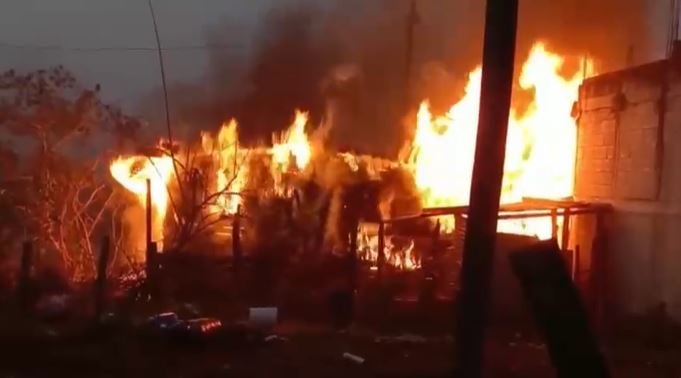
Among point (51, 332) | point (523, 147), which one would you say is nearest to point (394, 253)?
point (523, 147)

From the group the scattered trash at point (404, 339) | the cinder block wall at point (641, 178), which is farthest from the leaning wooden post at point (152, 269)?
the cinder block wall at point (641, 178)

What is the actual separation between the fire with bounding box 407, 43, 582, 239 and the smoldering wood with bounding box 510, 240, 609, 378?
12.5 m

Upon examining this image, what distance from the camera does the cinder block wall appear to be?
43.3ft

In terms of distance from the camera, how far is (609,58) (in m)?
20.0

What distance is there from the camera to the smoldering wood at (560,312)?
12.3 feet

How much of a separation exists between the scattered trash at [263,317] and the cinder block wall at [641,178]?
5582mm

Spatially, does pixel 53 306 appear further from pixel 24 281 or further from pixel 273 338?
pixel 273 338

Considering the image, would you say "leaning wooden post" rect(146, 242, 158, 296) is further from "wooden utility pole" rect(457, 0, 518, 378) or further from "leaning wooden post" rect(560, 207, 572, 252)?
"wooden utility pole" rect(457, 0, 518, 378)

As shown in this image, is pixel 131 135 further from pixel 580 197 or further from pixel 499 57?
pixel 499 57

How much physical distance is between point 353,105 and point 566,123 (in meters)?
11.7

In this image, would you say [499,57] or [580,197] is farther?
[580,197]

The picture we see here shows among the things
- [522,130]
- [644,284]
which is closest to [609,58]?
[522,130]

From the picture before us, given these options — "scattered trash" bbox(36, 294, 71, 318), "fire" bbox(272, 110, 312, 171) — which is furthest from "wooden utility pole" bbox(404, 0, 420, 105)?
"scattered trash" bbox(36, 294, 71, 318)

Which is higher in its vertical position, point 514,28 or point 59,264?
point 514,28
